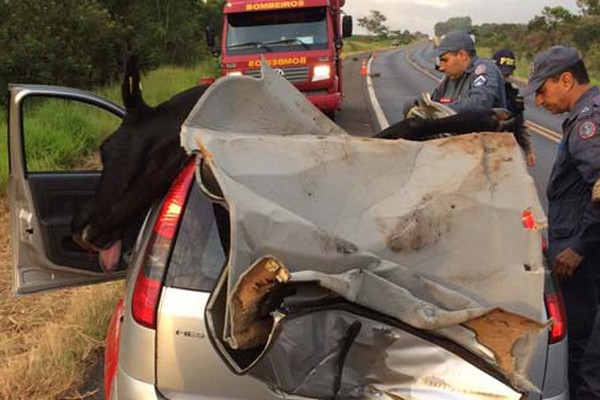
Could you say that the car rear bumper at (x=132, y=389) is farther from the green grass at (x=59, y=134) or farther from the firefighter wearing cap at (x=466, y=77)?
the green grass at (x=59, y=134)

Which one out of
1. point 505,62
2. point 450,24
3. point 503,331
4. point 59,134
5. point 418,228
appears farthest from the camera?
point 450,24

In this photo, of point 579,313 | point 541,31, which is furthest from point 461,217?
point 541,31

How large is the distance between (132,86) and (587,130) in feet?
6.47

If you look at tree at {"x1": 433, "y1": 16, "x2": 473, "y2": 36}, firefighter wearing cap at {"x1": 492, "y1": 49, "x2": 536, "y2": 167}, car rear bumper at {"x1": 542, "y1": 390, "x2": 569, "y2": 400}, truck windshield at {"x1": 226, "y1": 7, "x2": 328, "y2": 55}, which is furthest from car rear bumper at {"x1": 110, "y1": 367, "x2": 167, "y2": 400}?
tree at {"x1": 433, "y1": 16, "x2": 473, "y2": 36}

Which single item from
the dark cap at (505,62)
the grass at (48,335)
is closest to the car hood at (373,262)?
the grass at (48,335)

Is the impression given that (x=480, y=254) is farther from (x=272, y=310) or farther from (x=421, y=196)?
(x=272, y=310)

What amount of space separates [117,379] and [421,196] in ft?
4.20

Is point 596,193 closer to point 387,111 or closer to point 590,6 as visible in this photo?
point 387,111

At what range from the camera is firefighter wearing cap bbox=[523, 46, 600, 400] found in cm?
299

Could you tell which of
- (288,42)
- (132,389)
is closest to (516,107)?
(132,389)

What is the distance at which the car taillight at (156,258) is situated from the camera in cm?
226

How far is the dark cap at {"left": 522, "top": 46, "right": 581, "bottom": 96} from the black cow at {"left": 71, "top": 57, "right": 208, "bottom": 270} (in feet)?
5.26

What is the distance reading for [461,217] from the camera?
1.92 m

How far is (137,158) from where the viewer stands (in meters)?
2.62
